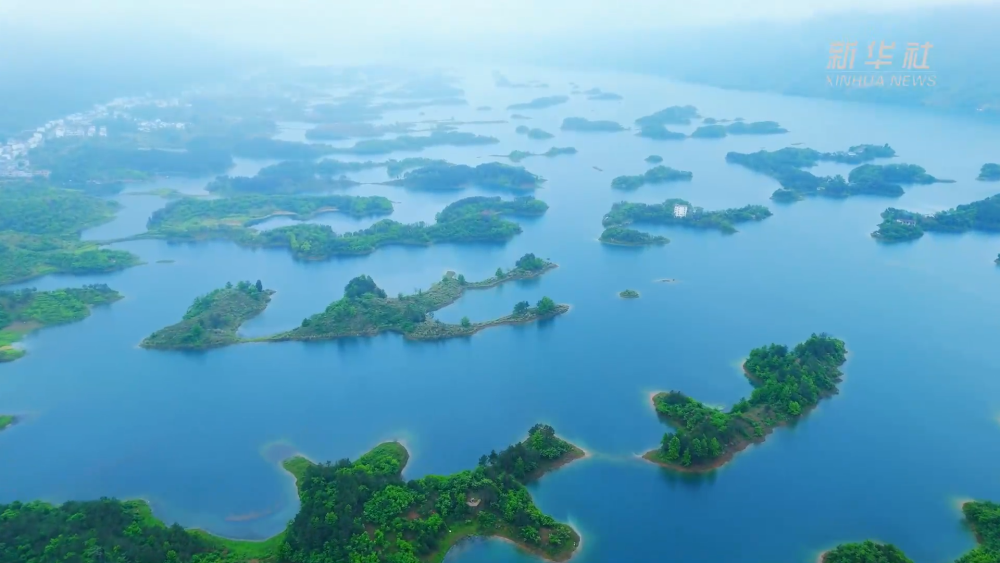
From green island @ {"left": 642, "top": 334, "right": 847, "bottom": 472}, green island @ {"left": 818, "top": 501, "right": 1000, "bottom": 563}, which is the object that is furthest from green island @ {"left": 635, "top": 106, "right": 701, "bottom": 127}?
green island @ {"left": 818, "top": 501, "right": 1000, "bottom": 563}

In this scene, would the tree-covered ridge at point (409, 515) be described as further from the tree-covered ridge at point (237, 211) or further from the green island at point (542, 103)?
the green island at point (542, 103)

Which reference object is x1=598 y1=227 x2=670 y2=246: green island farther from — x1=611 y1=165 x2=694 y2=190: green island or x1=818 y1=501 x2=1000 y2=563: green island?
x1=818 y1=501 x2=1000 y2=563: green island

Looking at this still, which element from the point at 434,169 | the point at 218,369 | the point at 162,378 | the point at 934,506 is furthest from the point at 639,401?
the point at 434,169

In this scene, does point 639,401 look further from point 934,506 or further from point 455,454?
point 934,506

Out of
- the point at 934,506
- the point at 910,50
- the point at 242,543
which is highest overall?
the point at 910,50

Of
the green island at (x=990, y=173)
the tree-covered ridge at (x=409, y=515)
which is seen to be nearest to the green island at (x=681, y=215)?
the green island at (x=990, y=173)

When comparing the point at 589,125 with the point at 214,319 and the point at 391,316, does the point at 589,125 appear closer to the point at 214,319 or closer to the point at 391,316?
the point at 391,316
